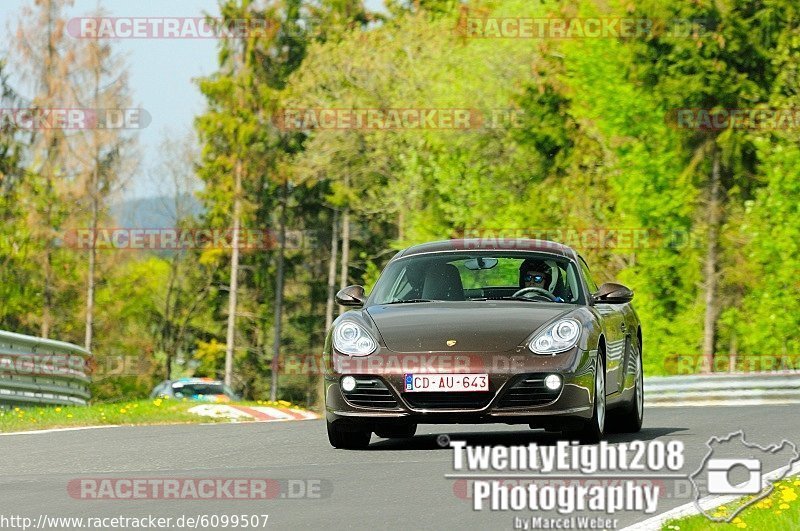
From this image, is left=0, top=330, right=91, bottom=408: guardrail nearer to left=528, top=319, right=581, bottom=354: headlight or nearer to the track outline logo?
left=528, top=319, right=581, bottom=354: headlight

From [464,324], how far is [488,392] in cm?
57

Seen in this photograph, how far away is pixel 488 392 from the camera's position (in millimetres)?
10930

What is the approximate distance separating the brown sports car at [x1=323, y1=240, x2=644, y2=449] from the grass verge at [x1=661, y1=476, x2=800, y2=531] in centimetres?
272

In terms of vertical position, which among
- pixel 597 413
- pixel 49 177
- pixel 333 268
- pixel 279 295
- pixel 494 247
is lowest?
pixel 279 295

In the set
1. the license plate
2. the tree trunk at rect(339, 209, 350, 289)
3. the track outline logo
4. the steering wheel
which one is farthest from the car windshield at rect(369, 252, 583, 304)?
the tree trunk at rect(339, 209, 350, 289)

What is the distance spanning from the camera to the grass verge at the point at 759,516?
7332 mm

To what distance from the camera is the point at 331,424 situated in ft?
38.4

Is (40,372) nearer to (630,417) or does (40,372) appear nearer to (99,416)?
(99,416)

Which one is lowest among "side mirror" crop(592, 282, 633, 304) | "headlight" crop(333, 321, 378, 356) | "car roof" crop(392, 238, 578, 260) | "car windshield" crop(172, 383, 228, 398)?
"car windshield" crop(172, 383, 228, 398)

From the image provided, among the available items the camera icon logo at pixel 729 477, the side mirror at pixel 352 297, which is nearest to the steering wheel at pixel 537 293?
the side mirror at pixel 352 297

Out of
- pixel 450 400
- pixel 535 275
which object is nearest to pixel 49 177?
pixel 535 275

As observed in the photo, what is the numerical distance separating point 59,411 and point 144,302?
4905 centimetres

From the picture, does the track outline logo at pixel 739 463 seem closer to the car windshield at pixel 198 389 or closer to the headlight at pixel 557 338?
the headlight at pixel 557 338

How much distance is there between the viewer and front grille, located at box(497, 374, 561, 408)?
36.0 ft
